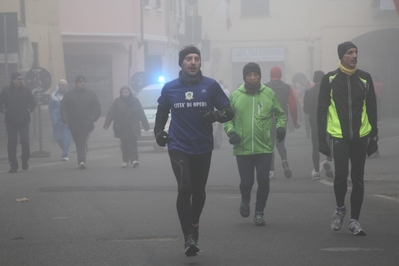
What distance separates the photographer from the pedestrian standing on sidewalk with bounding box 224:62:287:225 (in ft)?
33.1

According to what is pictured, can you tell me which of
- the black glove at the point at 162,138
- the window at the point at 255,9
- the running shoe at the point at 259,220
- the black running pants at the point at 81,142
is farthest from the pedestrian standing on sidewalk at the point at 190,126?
the window at the point at 255,9

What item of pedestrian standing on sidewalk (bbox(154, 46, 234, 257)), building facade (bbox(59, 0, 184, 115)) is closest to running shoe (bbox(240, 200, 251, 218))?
pedestrian standing on sidewalk (bbox(154, 46, 234, 257))

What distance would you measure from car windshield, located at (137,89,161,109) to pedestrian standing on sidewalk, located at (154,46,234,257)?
60.0 feet

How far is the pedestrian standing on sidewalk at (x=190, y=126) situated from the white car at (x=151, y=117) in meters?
17.0

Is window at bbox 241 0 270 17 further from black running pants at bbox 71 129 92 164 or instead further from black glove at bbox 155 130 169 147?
black glove at bbox 155 130 169 147

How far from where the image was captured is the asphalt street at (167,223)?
793 centimetres

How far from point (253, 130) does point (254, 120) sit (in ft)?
0.36

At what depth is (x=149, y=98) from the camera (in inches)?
1057

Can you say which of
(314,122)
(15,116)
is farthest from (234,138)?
(15,116)

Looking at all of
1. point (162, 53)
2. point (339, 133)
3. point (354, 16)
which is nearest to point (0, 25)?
point (339, 133)

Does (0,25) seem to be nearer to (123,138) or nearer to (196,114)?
(123,138)

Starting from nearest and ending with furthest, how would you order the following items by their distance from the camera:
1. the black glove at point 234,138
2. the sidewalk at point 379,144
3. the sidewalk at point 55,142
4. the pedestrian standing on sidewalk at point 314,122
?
1. the black glove at point 234,138
2. the pedestrian standing on sidewalk at point 314,122
3. the sidewalk at point 379,144
4. the sidewalk at point 55,142

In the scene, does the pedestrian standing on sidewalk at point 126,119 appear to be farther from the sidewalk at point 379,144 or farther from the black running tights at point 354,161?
the black running tights at point 354,161

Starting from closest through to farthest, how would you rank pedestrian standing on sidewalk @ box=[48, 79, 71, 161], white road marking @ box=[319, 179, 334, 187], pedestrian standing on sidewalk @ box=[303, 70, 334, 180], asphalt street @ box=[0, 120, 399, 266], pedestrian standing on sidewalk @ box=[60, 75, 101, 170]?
asphalt street @ box=[0, 120, 399, 266]
white road marking @ box=[319, 179, 334, 187]
pedestrian standing on sidewalk @ box=[303, 70, 334, 180]
pedestrian standing on sidewalk @ box=[60, 75, 101, 170]
pedestrian standing on sidewalk @ box=[48, 79, 71, 161]
